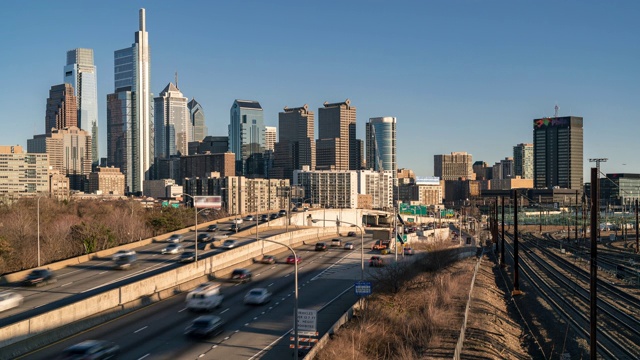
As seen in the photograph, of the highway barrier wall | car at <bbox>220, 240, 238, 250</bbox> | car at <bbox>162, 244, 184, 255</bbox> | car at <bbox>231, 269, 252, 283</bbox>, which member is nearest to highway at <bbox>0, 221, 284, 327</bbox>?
car at <bbox>162, 244, 184, 255</bbox>

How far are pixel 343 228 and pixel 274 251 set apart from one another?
46.2 meters

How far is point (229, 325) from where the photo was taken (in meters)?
38.9

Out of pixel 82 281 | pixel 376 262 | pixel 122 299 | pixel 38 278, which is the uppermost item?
pixel 38 278

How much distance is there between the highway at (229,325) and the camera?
32188 mm

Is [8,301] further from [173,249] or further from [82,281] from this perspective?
[173,249]

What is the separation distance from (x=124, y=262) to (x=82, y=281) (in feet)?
26.4

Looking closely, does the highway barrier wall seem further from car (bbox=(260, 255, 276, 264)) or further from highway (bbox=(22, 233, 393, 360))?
car (bbox=(260, 255, 276, 264))

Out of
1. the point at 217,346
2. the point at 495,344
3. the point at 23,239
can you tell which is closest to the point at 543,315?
the point at 495,344

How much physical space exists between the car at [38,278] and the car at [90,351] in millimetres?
21969

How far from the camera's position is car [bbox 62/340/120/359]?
94.9ft

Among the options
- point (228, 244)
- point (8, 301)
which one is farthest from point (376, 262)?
point (8, 301)

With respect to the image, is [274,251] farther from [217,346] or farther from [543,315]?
[217,346]

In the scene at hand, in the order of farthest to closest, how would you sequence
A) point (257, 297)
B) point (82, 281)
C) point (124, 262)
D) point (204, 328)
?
point (124, 262) < point (82, 281) < point (257, 297) < point (204, 328)

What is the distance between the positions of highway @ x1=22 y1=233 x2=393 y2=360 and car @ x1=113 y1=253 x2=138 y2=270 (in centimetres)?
989
